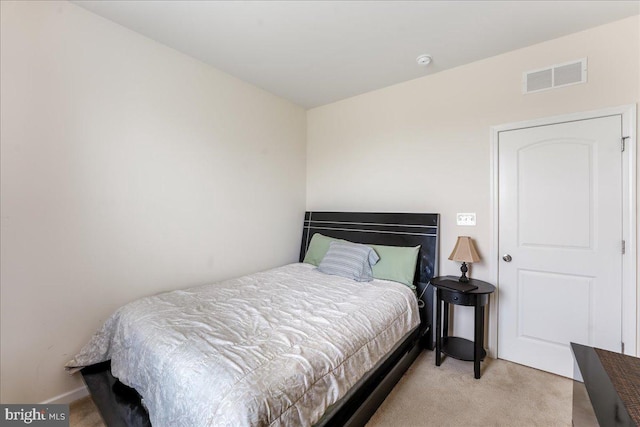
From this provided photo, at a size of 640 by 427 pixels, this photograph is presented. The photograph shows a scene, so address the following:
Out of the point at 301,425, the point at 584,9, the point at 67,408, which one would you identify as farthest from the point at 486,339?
the point at 67,408

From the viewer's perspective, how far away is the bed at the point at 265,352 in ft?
3.79

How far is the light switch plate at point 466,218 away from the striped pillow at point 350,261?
861mm

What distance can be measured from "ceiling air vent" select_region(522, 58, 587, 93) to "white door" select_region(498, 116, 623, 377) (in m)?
0.33

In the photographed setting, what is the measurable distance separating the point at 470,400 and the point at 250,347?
1.65 m

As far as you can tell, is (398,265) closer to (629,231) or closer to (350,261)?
(350,261)

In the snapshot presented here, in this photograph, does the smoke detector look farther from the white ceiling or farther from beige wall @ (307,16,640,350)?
beige wall @ (307,16,640,350)

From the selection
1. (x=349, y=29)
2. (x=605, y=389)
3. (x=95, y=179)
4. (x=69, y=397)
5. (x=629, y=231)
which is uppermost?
(x=349, y=29)

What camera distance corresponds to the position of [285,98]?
Result: 352 centimetres

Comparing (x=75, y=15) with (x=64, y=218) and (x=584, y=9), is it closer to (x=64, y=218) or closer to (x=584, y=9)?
(x=64, y=218)

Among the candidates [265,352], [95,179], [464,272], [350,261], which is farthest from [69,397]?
[464,272]

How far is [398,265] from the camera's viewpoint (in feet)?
8.79

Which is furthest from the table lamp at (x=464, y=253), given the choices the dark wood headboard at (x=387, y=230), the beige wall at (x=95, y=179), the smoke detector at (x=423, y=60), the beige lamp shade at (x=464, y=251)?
the beige wall at (x=95, y=179)

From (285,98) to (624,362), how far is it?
361cm

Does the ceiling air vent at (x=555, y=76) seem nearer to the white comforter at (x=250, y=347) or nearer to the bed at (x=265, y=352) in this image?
the bed at (x=265, y=352)
